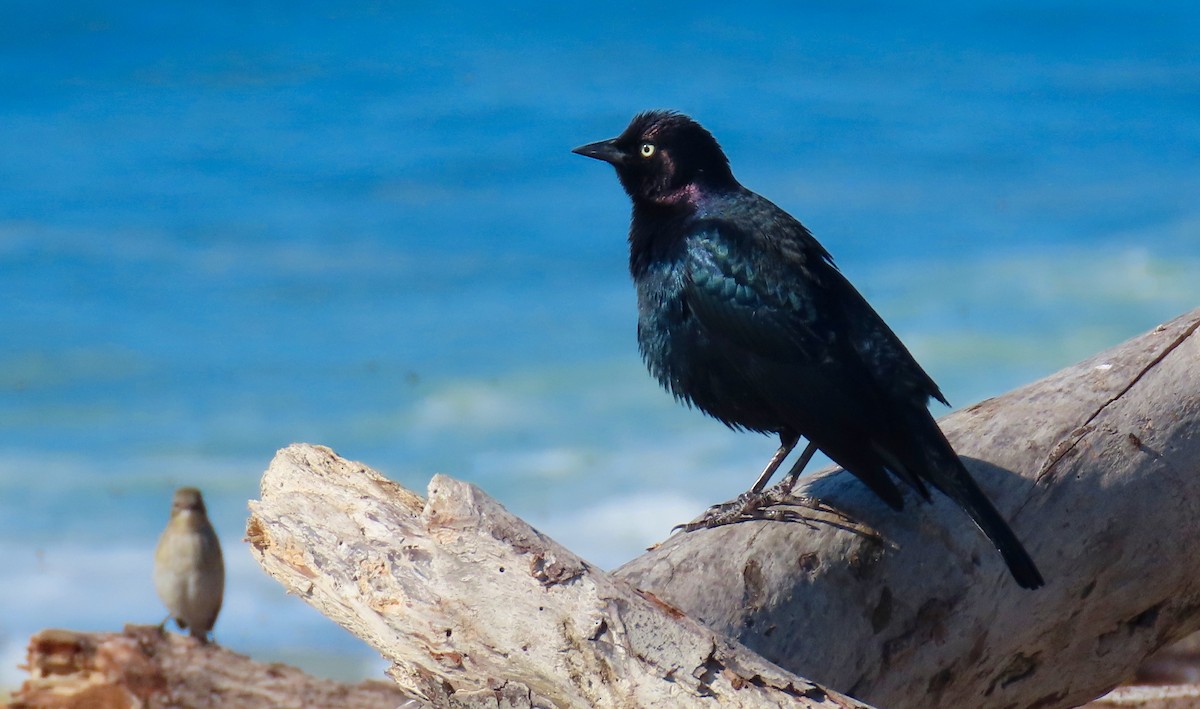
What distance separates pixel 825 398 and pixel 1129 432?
3.99ft

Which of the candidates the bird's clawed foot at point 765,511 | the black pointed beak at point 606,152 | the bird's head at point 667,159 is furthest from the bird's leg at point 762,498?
the black pointed beak at point 606,152

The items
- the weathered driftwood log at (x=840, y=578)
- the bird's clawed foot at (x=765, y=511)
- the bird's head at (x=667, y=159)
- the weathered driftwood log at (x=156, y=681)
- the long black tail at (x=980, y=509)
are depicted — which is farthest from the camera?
the weathered driftwood log at (x=156, y=681)

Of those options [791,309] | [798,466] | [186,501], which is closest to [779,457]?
[798,466]

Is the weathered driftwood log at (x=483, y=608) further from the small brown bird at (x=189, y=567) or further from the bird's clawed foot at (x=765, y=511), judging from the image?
the small brown bird at (x=189, y=567)

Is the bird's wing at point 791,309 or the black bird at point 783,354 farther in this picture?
the bird's wing at point 791,309

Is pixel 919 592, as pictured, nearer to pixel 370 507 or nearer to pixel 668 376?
pixel 668 376

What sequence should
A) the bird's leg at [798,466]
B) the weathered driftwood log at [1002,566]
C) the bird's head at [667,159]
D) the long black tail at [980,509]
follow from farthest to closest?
the bird's head at [667,159], the bird's leg at [798,466], the long black tail at [980,509], the weathered driftwood log at [1002,566]

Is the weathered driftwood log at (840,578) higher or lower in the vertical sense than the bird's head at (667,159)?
lower

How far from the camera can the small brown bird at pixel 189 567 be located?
9852mm

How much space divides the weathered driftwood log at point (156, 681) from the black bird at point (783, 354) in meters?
4.00

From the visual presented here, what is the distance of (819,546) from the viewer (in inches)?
157

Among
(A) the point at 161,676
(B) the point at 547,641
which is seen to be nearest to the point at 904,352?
(B) the point at 547,641

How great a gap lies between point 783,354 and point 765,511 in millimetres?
650

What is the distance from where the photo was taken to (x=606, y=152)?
573 cm
